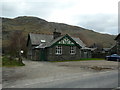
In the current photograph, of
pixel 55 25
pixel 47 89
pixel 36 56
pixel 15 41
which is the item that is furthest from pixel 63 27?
pixel 47 89

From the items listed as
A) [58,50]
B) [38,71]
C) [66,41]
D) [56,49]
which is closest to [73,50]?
[66,41]

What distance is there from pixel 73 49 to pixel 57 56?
14.5 feet

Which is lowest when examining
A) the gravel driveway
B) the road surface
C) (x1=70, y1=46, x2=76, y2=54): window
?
the gravel driveway

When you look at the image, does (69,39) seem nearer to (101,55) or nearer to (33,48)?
(33,48)

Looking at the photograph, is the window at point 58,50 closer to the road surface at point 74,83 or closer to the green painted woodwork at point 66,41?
the green painted woodwork at point 66,41

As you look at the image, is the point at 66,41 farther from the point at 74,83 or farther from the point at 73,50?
the point at 74,83

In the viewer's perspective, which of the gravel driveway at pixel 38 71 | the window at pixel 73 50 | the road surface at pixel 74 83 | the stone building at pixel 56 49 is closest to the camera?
the road surface at pixel 74 83

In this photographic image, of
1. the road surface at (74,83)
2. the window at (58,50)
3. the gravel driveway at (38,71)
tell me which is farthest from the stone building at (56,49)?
the road surface at (74,83)

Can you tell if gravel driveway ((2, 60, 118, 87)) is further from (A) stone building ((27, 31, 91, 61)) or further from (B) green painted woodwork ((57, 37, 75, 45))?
(B) green painted woodwork ((57, 37, 75, 45))

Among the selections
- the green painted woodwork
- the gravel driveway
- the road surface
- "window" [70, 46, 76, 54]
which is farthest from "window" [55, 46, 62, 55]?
the road surface

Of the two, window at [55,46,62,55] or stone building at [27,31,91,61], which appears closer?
stone building at [27,31,91,61]

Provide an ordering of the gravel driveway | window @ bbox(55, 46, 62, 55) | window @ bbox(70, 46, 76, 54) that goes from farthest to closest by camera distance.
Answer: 1. window @ bbox(70, 46, 76, 54)
2. window @ bbox(55, 46, 62, 55)
3. the gravel driveway

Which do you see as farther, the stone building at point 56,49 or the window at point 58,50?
the window at point 58,50

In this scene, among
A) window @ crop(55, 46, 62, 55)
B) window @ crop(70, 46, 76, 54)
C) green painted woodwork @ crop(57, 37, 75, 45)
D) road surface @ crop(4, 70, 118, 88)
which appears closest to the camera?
road surface @ crop(4, 70, 118, 88)
